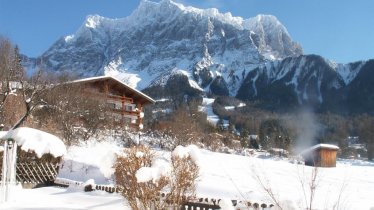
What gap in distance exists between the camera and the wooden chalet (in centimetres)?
3665

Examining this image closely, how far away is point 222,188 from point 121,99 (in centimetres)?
2589

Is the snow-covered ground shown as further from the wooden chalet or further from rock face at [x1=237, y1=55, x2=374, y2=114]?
rock face at [x1=237, y1=55, x2=374, y2=114]

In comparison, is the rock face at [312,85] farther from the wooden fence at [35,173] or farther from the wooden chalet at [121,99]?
the wooden fence at [35,173]

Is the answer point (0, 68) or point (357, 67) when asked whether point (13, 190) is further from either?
point (357, 67)

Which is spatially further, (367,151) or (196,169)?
(367,151)

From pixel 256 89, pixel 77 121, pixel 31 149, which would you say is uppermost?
pixel 256 89

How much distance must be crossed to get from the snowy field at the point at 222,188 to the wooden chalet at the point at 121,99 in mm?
13129

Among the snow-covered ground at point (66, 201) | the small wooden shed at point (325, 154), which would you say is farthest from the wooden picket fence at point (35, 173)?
the small wooden shed at point (325, 154)

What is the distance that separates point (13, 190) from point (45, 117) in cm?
1504

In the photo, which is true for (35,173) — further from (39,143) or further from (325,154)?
(325,154)

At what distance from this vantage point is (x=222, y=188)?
635 inches

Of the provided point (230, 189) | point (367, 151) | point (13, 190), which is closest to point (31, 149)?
point (13, 190)

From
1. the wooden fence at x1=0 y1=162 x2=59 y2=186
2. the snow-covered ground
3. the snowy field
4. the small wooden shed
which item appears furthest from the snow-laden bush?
the small wooden shed

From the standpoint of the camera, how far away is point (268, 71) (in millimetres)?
195125
